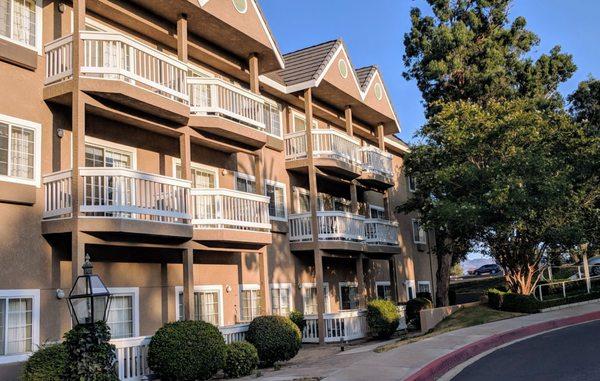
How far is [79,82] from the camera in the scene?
44.0 feet

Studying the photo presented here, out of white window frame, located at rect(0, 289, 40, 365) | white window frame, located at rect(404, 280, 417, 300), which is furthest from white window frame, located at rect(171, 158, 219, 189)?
white window frame, located at rect(404, 280, 417, 300)

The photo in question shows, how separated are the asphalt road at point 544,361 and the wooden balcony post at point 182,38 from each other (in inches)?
423

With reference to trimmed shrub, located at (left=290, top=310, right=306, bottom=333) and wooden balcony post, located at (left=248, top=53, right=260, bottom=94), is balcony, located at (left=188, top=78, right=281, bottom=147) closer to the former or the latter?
wooden balcony post, located at (left=248, top=53, right=260, bottom=94)

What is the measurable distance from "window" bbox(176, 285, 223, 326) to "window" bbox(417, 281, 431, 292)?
17.2m

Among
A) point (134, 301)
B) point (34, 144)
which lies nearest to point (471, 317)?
point (134, 301)

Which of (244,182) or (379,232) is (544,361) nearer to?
(244,182)

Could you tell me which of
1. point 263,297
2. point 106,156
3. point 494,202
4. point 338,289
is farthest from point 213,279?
point 494,202

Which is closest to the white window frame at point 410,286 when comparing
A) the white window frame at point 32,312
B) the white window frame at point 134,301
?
the white window frame at point 134,301

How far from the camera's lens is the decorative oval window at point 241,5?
61.6 feet

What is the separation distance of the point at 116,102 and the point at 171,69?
192 cm

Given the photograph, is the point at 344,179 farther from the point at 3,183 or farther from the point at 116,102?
the point at 3,183

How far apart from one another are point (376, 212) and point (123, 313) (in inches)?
672

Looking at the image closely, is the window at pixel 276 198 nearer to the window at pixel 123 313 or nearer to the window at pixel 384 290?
the window at pixel 123 313

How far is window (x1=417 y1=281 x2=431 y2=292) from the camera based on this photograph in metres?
33.3
